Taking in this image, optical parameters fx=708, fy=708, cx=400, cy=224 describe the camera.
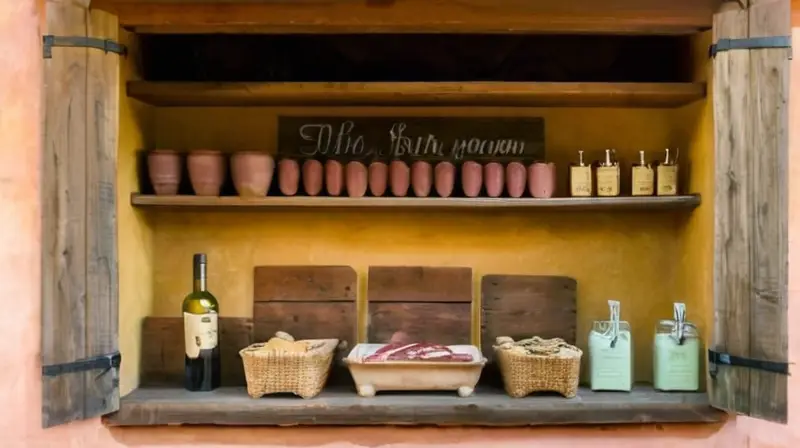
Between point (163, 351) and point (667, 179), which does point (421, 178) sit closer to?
point (667, 179)

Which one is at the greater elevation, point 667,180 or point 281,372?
point 667,180

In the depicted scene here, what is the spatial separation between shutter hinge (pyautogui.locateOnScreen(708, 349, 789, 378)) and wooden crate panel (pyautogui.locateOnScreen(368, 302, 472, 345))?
28.3 inches

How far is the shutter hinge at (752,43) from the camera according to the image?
186cm

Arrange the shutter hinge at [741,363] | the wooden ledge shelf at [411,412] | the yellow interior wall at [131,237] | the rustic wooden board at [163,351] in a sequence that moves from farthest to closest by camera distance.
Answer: the rustic wooden board at [163,351], the yellow interior wall at [131,237], the wooden ledge shelf at [411,412], the shutter hinge at [741,363]

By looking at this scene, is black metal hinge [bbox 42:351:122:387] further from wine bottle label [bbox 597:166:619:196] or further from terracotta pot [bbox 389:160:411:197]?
wine bottle label [bbox 597:166:619:196]

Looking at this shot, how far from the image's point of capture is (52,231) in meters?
1.88

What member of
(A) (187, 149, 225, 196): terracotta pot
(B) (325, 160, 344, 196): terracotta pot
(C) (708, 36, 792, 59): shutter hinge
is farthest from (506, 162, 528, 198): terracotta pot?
(A) (187, 149, 225, 196): terracotta pot

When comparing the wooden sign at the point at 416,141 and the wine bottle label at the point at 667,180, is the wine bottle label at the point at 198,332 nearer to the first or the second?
the wooden sign at the point at 416,141

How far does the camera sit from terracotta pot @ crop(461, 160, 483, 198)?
2.13 metres

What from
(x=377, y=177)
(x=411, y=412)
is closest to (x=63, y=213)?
(x=377, y=177)

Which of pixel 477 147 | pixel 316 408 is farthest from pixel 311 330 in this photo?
pixel 477 147

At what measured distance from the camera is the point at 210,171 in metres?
2.13

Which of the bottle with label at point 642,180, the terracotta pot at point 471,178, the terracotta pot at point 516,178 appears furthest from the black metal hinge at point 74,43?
the bottle with label at point 642,180

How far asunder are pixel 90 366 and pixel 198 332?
0.32m
